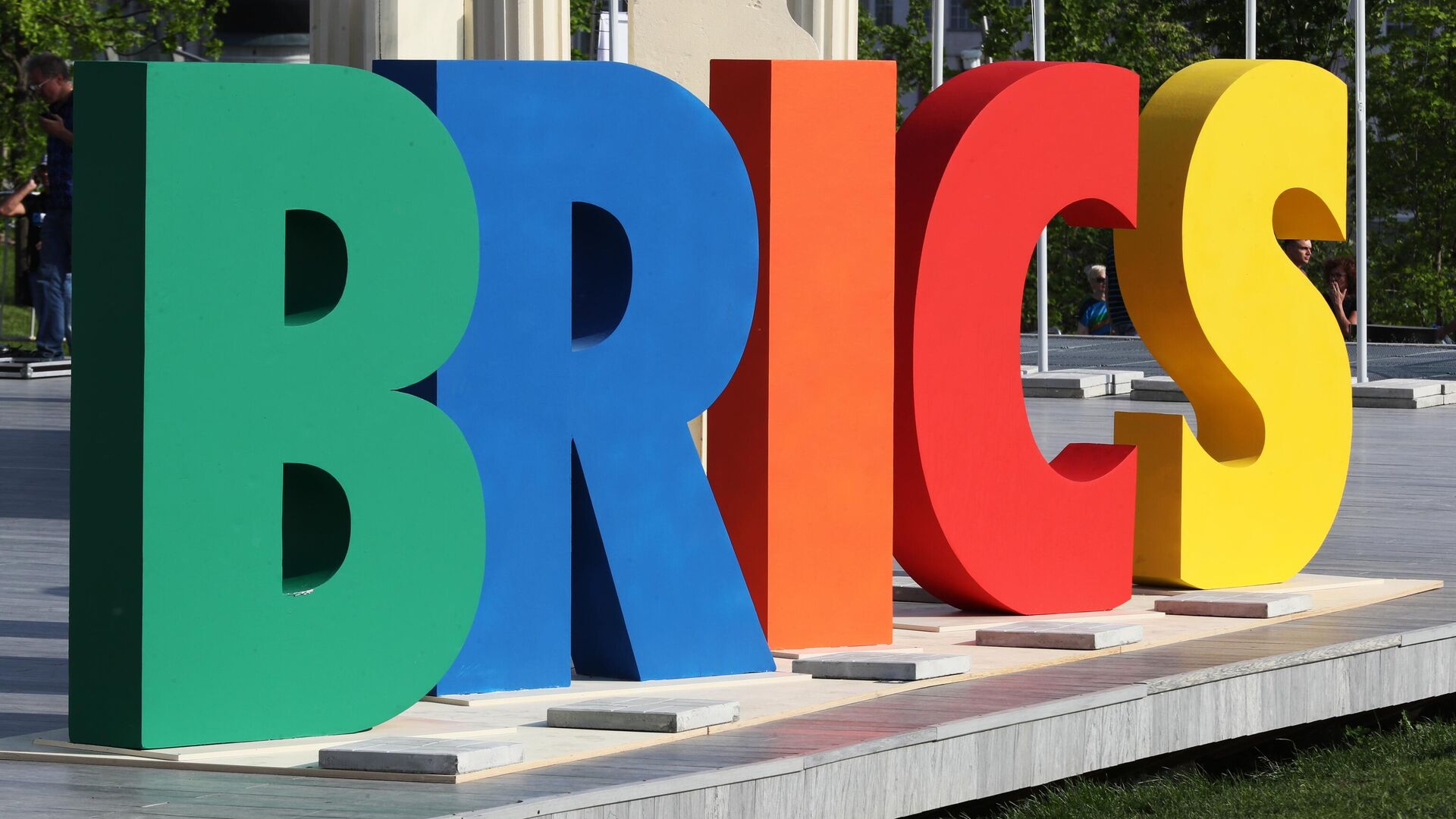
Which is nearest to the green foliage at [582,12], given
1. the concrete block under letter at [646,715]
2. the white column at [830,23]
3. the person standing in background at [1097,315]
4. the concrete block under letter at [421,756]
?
the person standing in background at [1097,315]

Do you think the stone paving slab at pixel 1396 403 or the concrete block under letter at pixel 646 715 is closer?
the concrete block under letter at pixel 646 715

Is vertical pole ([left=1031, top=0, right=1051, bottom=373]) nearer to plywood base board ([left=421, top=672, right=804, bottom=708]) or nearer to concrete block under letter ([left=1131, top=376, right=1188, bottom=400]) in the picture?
concrete block under letter ([left=1131, top=376, right=1188, bottom=400])

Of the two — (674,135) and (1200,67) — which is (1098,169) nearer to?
(1200,67)

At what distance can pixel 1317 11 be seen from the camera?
33812 millimetres

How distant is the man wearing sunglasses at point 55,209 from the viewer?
1558cm

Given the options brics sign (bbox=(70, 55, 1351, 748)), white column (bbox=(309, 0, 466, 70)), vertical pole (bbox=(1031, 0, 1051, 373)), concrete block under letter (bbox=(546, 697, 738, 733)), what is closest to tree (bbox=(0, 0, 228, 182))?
vertical pole (bbox=(1031, 0, 1051, 373))

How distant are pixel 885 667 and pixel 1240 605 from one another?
1810mm

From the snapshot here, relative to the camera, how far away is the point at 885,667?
657cm

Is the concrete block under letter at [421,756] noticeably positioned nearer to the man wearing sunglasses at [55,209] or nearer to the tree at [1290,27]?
the man wearing sunglasses at [55,209]

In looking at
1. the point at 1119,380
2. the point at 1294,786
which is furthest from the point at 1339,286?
the point at 1294,786

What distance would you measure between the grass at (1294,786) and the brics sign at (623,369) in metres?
0.96

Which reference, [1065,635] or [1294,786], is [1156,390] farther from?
[1294,786]

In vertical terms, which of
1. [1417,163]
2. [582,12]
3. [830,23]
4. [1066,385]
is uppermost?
[582,12]

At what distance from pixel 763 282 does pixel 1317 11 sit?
28.5 m
